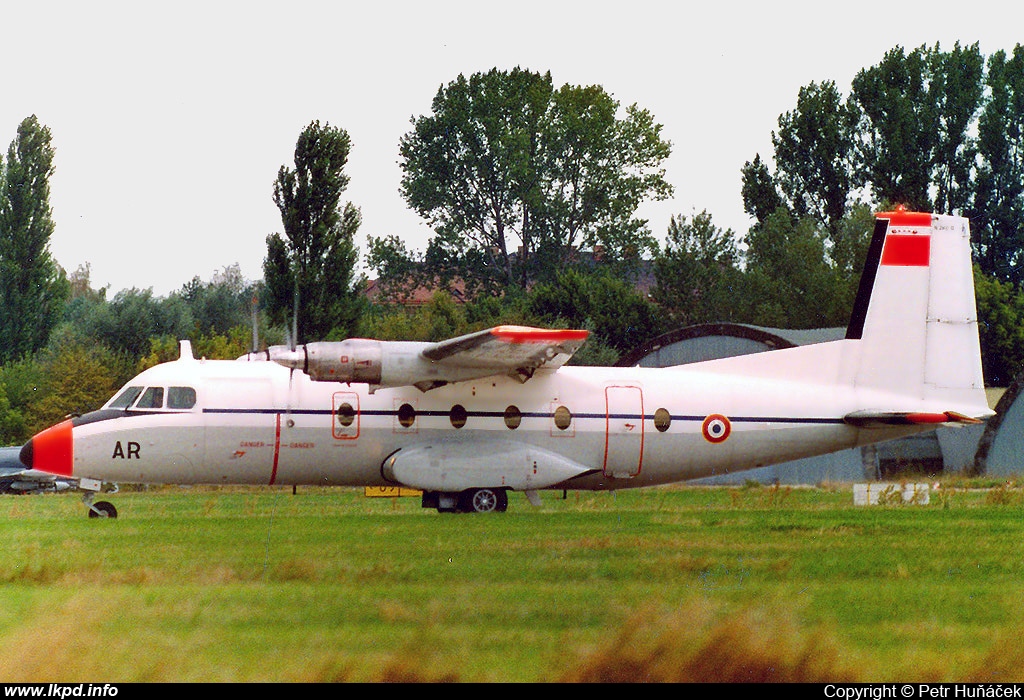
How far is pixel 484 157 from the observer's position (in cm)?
5066

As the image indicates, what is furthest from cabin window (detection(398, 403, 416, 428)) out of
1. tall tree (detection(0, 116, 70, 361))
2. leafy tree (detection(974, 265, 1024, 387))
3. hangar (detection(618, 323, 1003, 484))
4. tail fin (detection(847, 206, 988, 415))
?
leafy tree (detection(974, 265, 1024, 387))

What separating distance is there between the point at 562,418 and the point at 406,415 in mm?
2678

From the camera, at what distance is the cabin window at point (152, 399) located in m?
20.7

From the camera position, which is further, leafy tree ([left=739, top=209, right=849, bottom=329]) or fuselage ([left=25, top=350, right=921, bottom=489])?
leafy tree ([left=739, top=209, right=849, bottom=329])

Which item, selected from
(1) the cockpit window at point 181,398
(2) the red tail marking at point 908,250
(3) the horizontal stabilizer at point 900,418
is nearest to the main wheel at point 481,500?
(1) the cockpit window at point 181,398

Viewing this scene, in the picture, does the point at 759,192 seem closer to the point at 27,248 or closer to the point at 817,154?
the point at 817,154

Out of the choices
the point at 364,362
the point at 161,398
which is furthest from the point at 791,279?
the point at 161,398

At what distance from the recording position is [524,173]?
50.6 meters

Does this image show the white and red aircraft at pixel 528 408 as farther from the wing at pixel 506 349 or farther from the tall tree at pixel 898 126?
the tall tree at pixel 898 126

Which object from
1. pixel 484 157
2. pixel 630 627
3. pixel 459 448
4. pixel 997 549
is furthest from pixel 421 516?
pixel 484 157

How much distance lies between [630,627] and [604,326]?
47.7 metres

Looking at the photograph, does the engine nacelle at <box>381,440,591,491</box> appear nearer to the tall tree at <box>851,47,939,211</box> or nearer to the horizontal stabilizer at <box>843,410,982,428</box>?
the horizontal stabilizer at <box>843,410,982,428</box>

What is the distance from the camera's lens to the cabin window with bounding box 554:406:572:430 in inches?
844

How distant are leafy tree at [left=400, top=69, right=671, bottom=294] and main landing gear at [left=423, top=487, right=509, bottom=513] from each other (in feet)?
98.6
